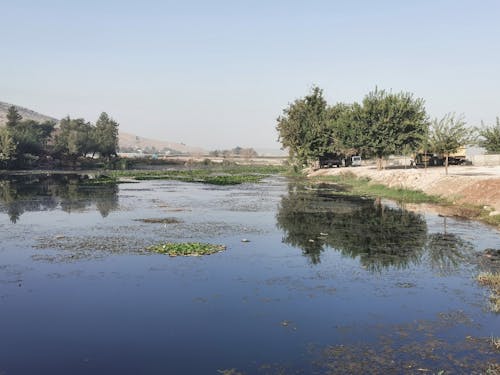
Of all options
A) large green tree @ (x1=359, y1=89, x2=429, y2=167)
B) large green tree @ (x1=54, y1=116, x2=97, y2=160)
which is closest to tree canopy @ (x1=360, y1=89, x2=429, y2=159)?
large green tree @ (x1=359, y1=89, x2=429, y2=167)

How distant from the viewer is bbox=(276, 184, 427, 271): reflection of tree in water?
20.8 metres

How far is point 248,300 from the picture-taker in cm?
1431

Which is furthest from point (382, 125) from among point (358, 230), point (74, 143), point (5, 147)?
point (74, 143)

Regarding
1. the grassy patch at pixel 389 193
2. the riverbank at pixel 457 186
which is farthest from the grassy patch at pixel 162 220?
the grassy patch at pixel 389 193

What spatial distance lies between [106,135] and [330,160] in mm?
88461

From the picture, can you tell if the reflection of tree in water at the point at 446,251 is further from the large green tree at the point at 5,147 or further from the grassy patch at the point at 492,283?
the large green tree at the point at 5,147

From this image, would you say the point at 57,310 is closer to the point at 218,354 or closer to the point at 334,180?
the point at 218,354

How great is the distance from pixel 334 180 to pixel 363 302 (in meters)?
60.6

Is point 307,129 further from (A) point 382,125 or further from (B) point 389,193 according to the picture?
(B) point 389,193

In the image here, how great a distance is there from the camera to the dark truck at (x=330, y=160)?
93.8 m

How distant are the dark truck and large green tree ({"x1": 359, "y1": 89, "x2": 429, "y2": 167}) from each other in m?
21.5

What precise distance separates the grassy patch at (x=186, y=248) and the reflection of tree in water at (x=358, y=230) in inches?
170

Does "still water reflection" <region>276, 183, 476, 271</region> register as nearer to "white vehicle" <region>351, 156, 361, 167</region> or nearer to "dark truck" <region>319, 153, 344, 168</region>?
"dark truck" <region>319, 153, 344, 168</region>

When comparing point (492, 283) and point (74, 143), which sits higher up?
point (74, 143)
